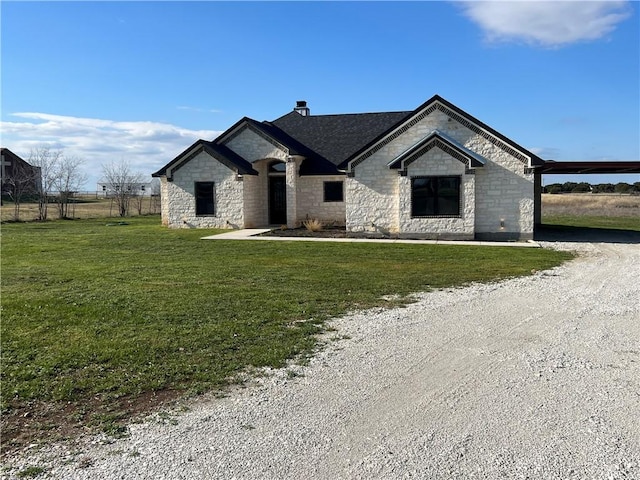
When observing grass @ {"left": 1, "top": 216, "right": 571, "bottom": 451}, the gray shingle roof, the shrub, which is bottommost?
grass @ {"left": 1, "top": 216, "right": 571, "bottom": 451}

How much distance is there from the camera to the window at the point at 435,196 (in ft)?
68.5

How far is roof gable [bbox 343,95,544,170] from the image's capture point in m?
20.3

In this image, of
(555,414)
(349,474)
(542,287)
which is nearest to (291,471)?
(349,474)

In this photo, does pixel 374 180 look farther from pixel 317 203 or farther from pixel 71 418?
pixel 71 418

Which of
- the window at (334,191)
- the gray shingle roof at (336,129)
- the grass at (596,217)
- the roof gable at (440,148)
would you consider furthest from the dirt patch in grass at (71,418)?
the grass at (596,217)

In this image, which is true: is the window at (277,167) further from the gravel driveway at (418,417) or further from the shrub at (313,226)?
the gravel driveway at (418,417)

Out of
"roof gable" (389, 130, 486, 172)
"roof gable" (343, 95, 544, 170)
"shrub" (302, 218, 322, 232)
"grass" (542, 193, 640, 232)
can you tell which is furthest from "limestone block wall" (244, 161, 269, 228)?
"grass" (542, 193, 640, 232)

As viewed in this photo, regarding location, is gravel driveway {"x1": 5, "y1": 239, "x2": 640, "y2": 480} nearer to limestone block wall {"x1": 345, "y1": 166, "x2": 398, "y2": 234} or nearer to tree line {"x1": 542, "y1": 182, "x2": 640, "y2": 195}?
limestone block wall {"x1": 345, "y1": 166, "x2": 398, "y2": 234}

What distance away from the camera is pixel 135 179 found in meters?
42.3

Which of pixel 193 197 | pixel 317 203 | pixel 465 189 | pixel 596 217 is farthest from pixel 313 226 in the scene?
pixel 596 217

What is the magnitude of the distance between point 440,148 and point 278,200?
1054cm

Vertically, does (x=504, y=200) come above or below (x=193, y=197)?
below

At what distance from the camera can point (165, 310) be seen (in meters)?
8.24

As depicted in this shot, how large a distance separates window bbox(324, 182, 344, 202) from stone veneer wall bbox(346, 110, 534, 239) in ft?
11.6
